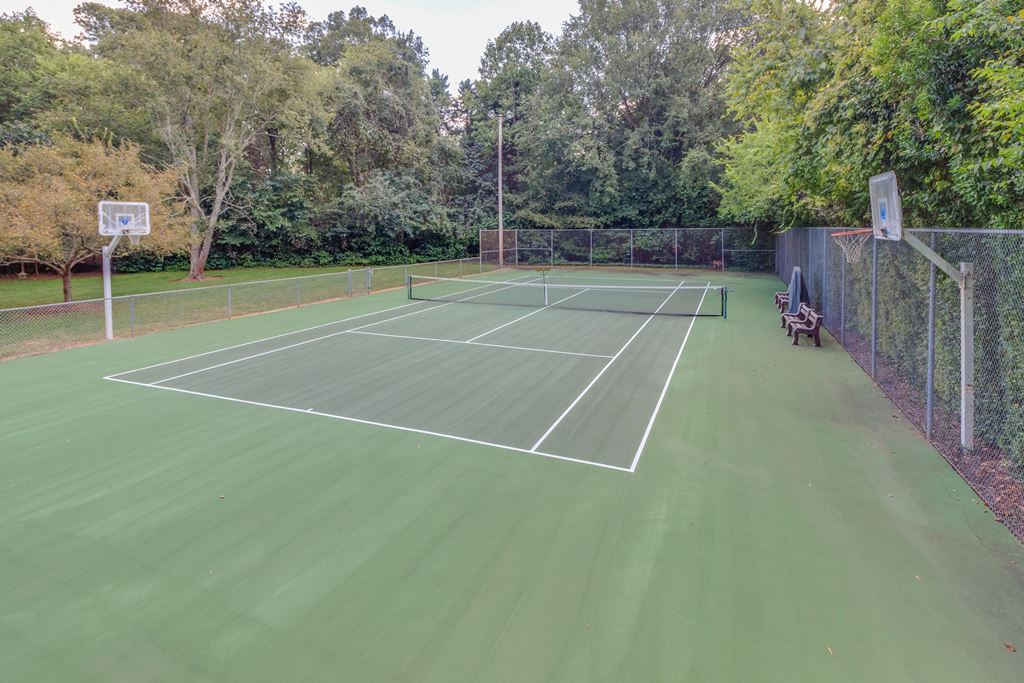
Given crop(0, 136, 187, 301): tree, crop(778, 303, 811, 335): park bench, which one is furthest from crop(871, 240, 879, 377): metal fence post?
crop(0, 136, 187, 301): tree

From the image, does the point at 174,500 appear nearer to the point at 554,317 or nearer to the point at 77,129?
the point at 554,317

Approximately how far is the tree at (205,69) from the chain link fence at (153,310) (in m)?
5.18

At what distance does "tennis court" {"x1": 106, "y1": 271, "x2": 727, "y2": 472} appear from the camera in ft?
24.1

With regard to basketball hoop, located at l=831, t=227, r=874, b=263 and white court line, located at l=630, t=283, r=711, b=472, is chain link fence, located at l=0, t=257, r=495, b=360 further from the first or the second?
basketball hoop, located at l=831, t=227, r=874, b=263

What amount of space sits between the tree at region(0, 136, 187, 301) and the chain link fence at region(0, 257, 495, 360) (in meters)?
1.64

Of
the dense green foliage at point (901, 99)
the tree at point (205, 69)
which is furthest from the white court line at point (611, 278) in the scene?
the tree at point (205, 69)

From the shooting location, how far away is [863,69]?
28.1 ft

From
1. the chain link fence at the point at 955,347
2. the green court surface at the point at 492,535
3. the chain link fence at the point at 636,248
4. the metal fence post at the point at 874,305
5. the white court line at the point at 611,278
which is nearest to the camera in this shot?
the green court surface at the point at 492,535

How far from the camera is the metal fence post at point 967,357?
19.1 ft

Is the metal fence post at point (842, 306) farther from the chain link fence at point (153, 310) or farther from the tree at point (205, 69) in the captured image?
the tree at point (205, 69)

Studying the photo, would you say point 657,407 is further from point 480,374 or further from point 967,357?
point 967,357

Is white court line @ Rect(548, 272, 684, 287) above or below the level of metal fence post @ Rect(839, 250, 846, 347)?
above

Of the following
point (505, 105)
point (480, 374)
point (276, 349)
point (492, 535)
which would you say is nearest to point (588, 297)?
point (480, 374)

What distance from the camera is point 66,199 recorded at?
15.3m
